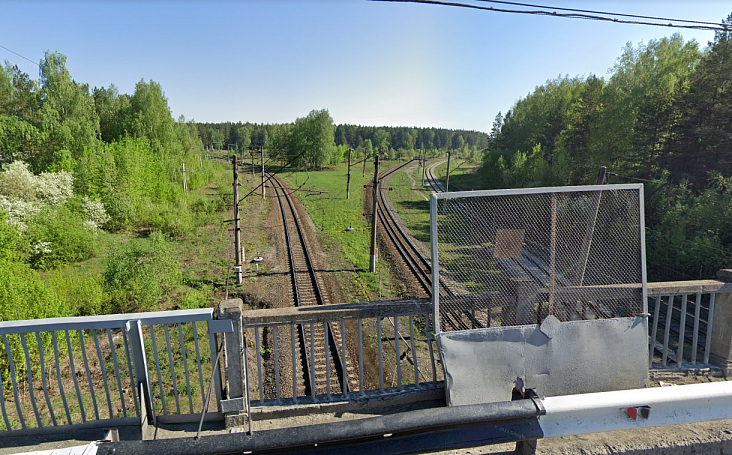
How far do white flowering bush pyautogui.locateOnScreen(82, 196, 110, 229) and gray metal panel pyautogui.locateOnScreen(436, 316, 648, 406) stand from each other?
27.4 metres

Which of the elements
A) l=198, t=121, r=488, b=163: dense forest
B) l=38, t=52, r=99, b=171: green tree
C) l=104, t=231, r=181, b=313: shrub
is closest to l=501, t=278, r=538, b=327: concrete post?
l=104, t=231, r=181, b=313: shrub

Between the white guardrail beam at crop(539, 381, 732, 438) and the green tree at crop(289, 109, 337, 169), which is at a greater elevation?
the green tree at crop(289, 109, 337, 169)

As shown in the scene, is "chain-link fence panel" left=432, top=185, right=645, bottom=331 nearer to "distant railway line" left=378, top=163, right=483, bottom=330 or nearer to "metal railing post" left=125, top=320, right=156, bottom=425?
"metal railing post" left=125, top=320, right=156, bottom=425

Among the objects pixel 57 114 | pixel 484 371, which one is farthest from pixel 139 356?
pixel 57 114

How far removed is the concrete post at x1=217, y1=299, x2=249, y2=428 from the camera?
3.34 metres

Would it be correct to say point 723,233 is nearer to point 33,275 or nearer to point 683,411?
point 683,411

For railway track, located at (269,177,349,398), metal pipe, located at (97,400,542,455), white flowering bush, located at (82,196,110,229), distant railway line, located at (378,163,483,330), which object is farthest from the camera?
white flowering bush, located at (82,196,110,229)

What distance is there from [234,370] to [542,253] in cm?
330

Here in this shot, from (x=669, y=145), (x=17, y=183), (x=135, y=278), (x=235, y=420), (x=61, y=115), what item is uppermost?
(x=61, y=115)

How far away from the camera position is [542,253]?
4.02m

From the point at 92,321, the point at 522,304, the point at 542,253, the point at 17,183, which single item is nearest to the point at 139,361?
the point at 92,321

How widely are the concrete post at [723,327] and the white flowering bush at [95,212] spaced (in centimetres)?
2907

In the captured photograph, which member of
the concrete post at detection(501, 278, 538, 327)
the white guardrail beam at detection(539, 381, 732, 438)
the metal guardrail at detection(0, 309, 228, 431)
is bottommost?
the metal guardrail at detection(0, 309, 228, 431)

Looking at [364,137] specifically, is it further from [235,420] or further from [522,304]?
[235,420]
